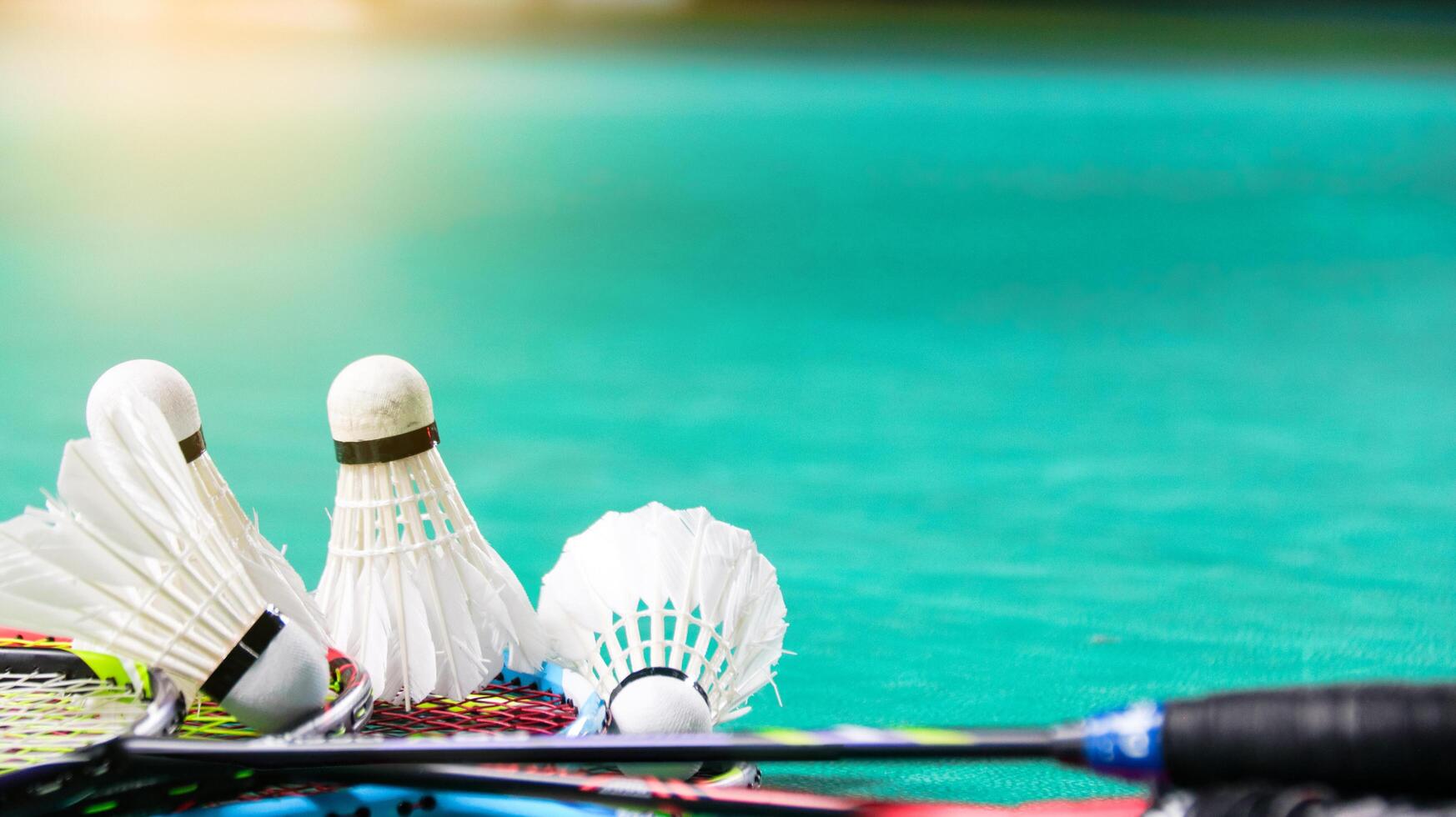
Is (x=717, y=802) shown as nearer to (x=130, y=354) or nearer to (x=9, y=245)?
(x=130, y=354)

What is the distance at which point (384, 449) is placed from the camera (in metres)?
1.00

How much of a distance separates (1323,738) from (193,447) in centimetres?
73

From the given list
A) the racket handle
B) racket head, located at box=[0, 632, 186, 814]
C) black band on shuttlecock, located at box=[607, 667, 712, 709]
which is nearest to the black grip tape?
the racket handle

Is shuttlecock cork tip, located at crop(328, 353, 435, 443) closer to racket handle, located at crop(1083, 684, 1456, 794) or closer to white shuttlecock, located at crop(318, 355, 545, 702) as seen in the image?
white shuttlecock, located at crop(318, 355, 545, 702)

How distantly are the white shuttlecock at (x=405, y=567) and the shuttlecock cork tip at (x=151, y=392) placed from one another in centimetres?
9

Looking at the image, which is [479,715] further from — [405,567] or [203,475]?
[203,475]

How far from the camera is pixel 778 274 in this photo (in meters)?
3.58

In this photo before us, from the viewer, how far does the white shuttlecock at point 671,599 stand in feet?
3.43

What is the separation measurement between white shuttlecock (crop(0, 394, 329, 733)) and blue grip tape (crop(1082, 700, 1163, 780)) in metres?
0.44

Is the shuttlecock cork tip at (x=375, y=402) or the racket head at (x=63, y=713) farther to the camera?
the shuttlecock cork tip at (x=375, y=402)

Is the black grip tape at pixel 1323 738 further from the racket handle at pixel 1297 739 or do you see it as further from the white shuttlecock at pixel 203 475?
the white shuttlecock at pixel 203 475

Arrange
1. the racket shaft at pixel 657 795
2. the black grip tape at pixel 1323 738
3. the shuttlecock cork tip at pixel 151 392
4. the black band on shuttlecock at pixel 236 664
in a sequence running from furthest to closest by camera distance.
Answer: the shuttlecock cork tip at pixel 151 392
the black band on shuttlecock at pixel 236 664
the racket shaft at pixel 657 795
the black grip tape at pixel 1323 738

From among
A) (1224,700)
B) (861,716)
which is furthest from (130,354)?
(1224,700)

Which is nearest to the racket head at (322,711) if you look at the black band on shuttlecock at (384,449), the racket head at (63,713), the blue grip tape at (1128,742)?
the racket head at (63,713)
